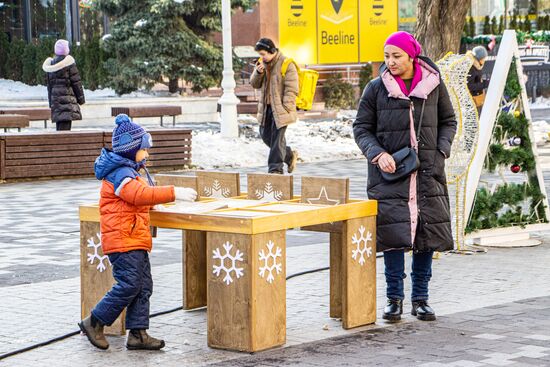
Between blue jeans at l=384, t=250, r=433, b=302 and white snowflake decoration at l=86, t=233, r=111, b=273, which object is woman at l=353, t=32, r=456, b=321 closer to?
blue jeans at l=384, t=250, r=433, b=302

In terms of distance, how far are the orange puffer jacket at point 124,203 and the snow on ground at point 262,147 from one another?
40.3 feet

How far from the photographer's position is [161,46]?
3025 cm

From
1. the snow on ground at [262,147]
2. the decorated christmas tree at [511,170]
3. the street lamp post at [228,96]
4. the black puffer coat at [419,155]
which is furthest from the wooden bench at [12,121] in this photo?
the black puffer coat at [419,155]

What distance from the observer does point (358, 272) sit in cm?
759

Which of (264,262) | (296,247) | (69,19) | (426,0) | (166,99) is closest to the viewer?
(264,262)

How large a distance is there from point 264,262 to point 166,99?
22.4m

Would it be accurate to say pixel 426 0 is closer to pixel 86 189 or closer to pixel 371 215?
pixel 86 189

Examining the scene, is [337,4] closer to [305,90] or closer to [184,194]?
[305,90]

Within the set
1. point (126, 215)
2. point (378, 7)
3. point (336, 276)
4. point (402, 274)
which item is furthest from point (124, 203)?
point (378, 7)

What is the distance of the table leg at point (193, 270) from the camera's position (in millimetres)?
8258

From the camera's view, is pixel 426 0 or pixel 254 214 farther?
pixel 426 0

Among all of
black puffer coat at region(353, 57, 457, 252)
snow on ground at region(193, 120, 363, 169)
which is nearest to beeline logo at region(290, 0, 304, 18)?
snow on ground at region(193, 120, 363, 169)

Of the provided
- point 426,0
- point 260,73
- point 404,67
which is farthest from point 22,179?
point 404,67

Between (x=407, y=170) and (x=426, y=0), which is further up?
(x=426, y=0)
